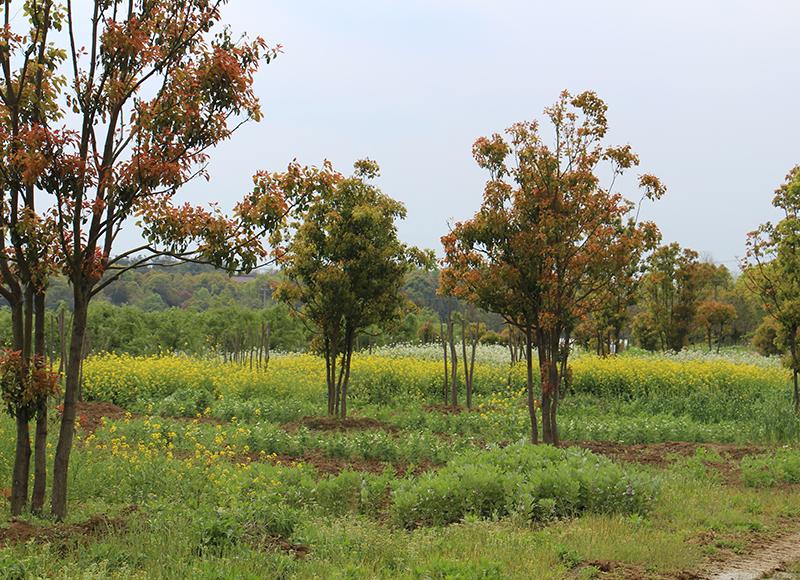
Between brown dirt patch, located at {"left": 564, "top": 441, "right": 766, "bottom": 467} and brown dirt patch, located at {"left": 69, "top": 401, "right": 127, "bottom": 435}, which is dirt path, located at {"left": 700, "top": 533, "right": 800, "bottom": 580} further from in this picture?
brown dirt patch, located at {"left": 69, "top": 401, "right": 127, "bottom": 435}

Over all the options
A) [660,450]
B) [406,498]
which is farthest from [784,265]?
[406,498]

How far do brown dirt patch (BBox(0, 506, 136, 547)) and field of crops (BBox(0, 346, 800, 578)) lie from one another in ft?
0.09

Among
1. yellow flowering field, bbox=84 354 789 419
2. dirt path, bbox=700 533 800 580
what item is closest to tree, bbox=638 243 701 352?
yellow flowering field, bbox=84 354 789 419

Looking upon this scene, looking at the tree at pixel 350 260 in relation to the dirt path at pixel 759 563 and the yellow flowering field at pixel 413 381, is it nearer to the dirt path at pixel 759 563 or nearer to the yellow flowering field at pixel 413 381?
the yellow flowering field at pixel 413 381

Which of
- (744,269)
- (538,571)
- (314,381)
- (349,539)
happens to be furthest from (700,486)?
(314,381)

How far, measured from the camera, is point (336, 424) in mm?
14234

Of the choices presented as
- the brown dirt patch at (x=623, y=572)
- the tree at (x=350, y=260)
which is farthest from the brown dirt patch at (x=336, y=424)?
the brown dirt patch at (x=623, y=572)

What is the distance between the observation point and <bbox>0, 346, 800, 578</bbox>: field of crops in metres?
5.63

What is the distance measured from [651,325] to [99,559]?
32.0m

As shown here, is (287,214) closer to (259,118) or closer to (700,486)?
(259,118)

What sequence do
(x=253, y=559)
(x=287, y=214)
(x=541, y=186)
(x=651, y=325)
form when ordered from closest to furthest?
(x=253, y=559)
(x=287, y=214)
(x=541, y=186)
(x=651, y=325)

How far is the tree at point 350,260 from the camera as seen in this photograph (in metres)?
14.8

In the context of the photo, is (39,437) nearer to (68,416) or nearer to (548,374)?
(68,416)

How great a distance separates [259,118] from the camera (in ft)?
23.9
